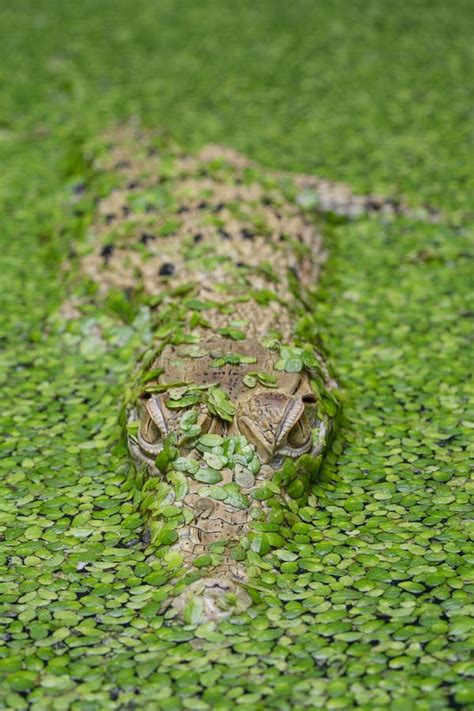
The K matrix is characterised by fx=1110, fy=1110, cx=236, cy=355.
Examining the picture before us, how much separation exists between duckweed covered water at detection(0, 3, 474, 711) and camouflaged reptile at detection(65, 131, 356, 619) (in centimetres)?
15

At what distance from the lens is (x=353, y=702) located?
346cm

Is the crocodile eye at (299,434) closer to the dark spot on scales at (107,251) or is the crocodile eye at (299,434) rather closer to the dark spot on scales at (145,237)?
the dark spot on scales at (145,237)

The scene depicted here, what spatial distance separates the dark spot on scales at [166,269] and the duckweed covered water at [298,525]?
14.4 inches

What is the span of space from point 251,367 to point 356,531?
31.9 inches

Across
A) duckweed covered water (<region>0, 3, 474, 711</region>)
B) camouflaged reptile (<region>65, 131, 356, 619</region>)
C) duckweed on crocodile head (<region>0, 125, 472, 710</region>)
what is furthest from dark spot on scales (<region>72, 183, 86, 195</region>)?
duckweed on crocodile head (<region>0, 125, 472, 710</region>)

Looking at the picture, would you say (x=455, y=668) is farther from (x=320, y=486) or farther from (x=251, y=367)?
(x=251, y=367)

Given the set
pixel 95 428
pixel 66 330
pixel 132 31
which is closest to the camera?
pixel 95 428

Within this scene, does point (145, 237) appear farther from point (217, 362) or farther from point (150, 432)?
point (150, 432)

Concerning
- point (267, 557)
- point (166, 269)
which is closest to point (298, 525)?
point (267, 557)

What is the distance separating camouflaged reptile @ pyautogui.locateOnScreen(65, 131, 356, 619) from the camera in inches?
162

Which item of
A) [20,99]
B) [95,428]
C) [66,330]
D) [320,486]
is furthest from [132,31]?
[320,486]

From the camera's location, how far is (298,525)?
4.37 metres

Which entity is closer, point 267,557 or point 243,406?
point 267,557

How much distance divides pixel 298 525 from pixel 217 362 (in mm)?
779
